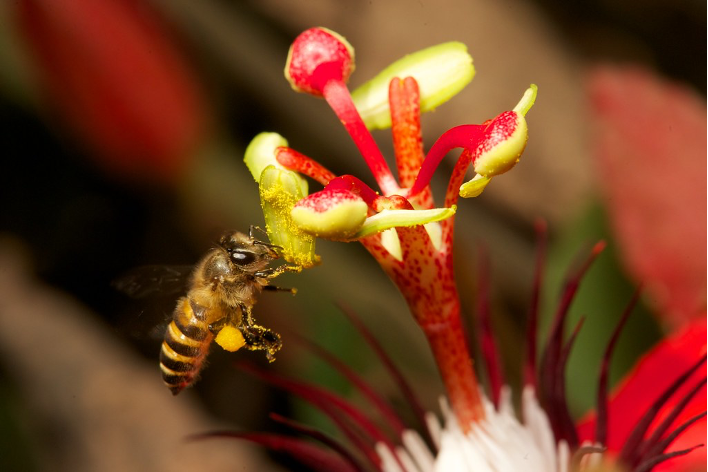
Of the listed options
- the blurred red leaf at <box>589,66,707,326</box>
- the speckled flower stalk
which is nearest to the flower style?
the speckled flower stalk

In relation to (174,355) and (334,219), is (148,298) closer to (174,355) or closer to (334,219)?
(174,355)

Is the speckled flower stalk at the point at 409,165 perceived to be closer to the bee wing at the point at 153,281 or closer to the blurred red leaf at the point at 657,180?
the bee wing at the point at 153,281

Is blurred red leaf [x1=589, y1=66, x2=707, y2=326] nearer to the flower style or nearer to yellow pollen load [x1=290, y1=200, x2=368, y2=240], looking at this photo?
the flower style

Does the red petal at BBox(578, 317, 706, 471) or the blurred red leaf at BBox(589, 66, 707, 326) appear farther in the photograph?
the blurred red leaf at BBox(589, 66, 707, 326)

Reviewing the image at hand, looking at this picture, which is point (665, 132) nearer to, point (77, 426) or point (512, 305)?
point (512, 305)

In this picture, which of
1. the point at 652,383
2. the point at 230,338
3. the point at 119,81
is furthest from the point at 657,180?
the point at 119,81

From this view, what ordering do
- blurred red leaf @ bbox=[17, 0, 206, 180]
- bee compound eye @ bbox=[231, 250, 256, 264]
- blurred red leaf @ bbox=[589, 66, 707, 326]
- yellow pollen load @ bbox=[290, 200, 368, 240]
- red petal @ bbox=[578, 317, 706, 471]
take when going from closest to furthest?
yellow pollen load @ bbox=[290, 200, 368, 240]
bee compound eye @ bbox=[231, 250, 256, 264]
red petal @ bbox=[578, 317, 706, 471]
blurred red leaf @ bbox=[589, 66, 707, 326]
blurred red leaf @ bbox=[17, 0, 206, 180]

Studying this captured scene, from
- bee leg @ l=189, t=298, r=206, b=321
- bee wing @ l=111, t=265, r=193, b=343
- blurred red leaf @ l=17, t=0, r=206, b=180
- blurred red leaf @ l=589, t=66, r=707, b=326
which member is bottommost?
bee leg @ l=189, t=298, r=206, b=321
